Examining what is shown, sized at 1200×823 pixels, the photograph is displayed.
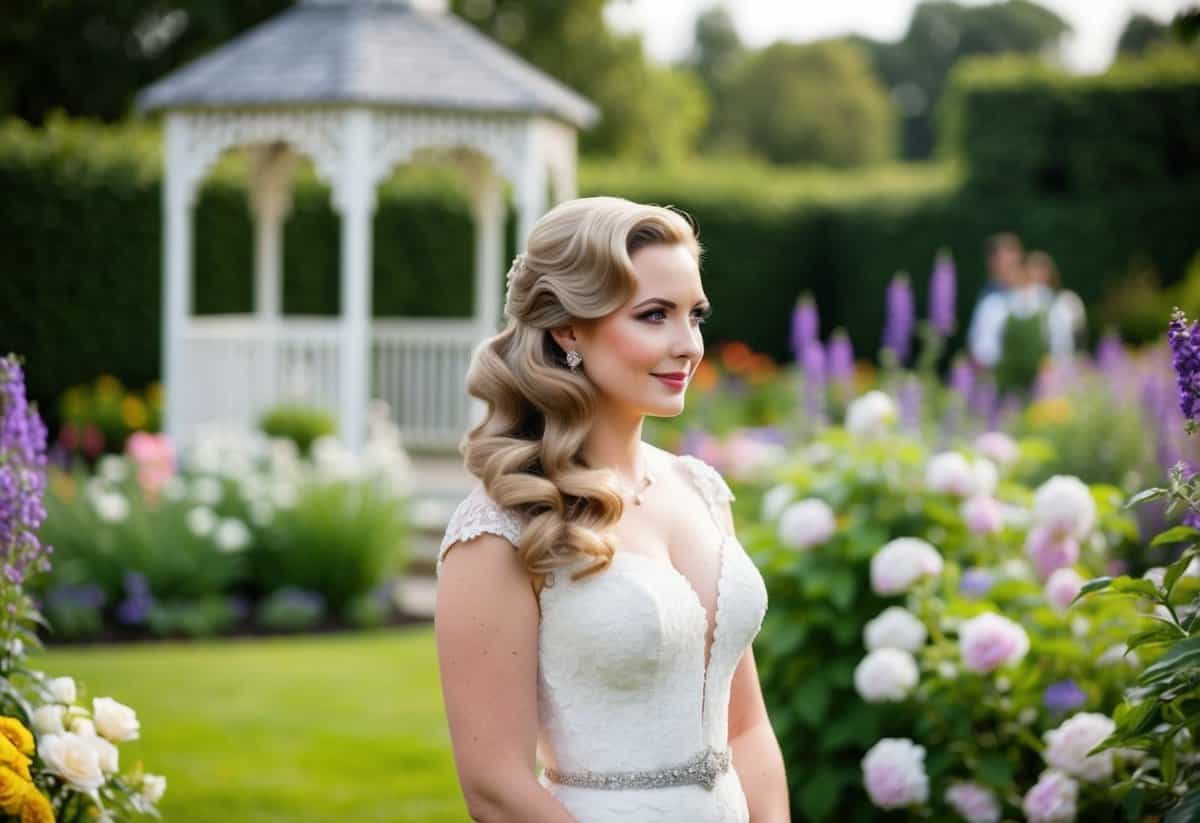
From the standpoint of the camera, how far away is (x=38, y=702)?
→ 290 cm

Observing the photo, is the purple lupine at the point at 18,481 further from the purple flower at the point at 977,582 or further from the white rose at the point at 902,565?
the purple flower at the point at 977,582

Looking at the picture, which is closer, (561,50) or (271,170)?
(271,170)

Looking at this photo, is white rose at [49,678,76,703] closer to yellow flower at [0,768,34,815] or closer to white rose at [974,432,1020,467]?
yellow flower at [0,768,34,815]

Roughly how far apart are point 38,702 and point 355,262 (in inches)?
291

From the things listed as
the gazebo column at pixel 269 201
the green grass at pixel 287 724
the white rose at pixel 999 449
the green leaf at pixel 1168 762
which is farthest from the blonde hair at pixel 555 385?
the gazebo column at pixel 269 201

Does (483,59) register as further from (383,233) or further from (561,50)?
(561,50)

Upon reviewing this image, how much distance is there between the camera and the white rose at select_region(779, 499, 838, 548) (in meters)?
4.09

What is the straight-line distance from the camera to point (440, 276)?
54.5ft

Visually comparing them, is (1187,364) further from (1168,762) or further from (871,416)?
(871,416)

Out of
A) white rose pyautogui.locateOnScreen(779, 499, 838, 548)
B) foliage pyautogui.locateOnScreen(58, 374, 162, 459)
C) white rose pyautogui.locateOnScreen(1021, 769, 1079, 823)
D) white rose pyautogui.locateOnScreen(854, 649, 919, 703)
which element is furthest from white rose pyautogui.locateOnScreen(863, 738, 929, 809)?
foliage pyautogui.locateOnScreen(58, 374, 162, 459)

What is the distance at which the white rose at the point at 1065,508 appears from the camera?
3.90 m

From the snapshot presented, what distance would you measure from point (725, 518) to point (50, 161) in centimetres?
1337

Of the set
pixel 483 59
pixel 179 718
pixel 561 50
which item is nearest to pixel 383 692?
pixel 179 718

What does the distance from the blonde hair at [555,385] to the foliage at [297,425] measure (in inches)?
306
